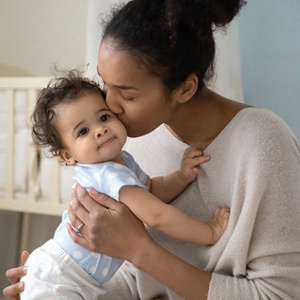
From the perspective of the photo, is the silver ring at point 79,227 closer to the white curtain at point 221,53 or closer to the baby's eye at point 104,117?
the baby's eye at point 104,117

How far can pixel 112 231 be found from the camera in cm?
112

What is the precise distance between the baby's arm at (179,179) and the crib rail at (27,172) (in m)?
0.74

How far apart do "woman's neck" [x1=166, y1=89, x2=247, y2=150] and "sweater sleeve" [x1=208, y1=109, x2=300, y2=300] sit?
130 millimetres

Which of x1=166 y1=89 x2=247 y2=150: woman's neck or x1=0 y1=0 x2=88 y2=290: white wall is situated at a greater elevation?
x1=166 y1=89 x2=247 y2=150: woman's neck

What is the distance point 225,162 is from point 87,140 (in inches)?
11.7

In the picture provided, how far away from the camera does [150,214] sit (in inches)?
42.0

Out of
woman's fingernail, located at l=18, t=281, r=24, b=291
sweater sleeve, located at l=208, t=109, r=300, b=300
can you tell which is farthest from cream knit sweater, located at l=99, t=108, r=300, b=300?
woman's fingernail, located at l=18, t=281, r=24, b=291

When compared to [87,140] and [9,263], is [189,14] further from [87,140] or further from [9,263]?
[9,263]

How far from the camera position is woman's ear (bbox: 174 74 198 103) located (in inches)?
45.2

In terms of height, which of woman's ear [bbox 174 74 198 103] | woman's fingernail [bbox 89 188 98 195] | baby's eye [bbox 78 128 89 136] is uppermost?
woman's ear [bbox 174 74 198 103]

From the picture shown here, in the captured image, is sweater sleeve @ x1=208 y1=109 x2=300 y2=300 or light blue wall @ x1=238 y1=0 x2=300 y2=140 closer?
sweater sleeve @ x1=208 y1=109 x2=300 y2=300

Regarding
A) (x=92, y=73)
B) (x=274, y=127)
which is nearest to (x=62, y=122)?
(x=274, y=127)

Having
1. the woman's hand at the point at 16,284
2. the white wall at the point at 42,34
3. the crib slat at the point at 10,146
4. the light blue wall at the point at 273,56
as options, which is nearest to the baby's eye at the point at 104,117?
the woman's hand at the point at 16,284

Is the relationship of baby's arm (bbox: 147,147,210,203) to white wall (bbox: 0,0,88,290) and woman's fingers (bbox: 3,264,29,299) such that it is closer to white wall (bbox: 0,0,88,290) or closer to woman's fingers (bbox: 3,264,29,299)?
woman's fingers (bbox: 3,264,29,299)
